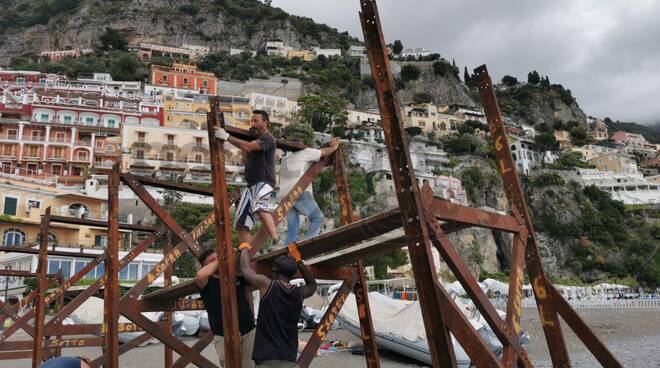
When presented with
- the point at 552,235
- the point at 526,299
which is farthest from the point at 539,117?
the point at 526,299

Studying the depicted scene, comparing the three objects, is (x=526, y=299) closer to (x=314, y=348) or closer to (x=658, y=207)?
(x=314, y=348)

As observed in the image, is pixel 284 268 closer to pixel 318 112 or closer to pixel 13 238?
pixel 13 238

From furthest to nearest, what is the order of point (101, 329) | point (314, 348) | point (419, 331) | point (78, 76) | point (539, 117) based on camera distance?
point (539, 117) < point (78, 76) < point (419, 331) < point (101, 329) < point (314, 348)

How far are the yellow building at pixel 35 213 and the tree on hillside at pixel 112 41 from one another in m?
67.9

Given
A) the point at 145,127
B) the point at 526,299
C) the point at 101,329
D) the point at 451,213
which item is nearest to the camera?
the point at 451,213

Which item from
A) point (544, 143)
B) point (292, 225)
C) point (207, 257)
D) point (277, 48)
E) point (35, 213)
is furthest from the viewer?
point (277, 48)

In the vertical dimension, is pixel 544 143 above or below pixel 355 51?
below

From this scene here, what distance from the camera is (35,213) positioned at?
40219 mm

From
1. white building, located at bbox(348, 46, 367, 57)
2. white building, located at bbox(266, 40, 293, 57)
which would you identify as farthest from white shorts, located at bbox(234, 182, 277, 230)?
white building, located at bbox(348, 46, 367, 57)

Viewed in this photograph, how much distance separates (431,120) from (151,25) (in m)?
65.7

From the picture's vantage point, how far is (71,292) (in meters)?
28.2

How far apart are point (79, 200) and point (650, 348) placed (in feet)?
138

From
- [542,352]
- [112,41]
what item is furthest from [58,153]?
[112,41]

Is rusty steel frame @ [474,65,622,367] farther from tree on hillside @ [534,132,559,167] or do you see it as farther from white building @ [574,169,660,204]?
white building @ [574,169,660,204]
